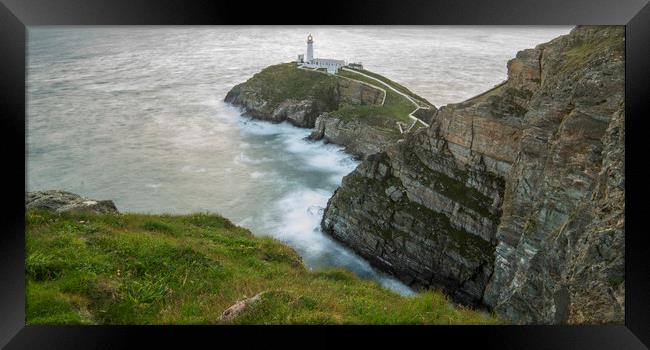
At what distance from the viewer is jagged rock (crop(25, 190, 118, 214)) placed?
9492 millimetres

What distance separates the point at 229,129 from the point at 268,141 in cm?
296

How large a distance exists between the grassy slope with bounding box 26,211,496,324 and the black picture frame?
0.19 meters

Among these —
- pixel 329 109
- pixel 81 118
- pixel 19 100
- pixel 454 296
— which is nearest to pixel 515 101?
pixel 454 296

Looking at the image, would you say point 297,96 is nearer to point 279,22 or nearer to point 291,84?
point 291,84

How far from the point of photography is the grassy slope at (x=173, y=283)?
6605 millimetres

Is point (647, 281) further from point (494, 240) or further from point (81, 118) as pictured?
point (81, 118)

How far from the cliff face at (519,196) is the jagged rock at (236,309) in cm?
460

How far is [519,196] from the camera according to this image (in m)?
15.0

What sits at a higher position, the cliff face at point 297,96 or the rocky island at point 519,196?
the cliff face at point 297,96

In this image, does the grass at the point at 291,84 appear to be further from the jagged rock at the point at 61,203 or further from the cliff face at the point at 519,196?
the jagged rock at the point at 61,203

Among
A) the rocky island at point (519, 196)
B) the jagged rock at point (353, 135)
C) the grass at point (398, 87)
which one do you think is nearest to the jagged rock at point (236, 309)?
the rocky island at point (519, 196)

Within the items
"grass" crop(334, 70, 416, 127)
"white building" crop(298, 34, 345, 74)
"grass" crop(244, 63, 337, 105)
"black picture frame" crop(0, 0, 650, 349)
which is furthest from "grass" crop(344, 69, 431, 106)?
"black picture frame" crop(0, 0, 650, 349)

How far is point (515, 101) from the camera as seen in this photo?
18.7 m

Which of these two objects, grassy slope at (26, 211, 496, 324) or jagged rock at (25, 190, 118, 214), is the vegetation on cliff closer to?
jagged rock at (25, 190, 118, 214)
